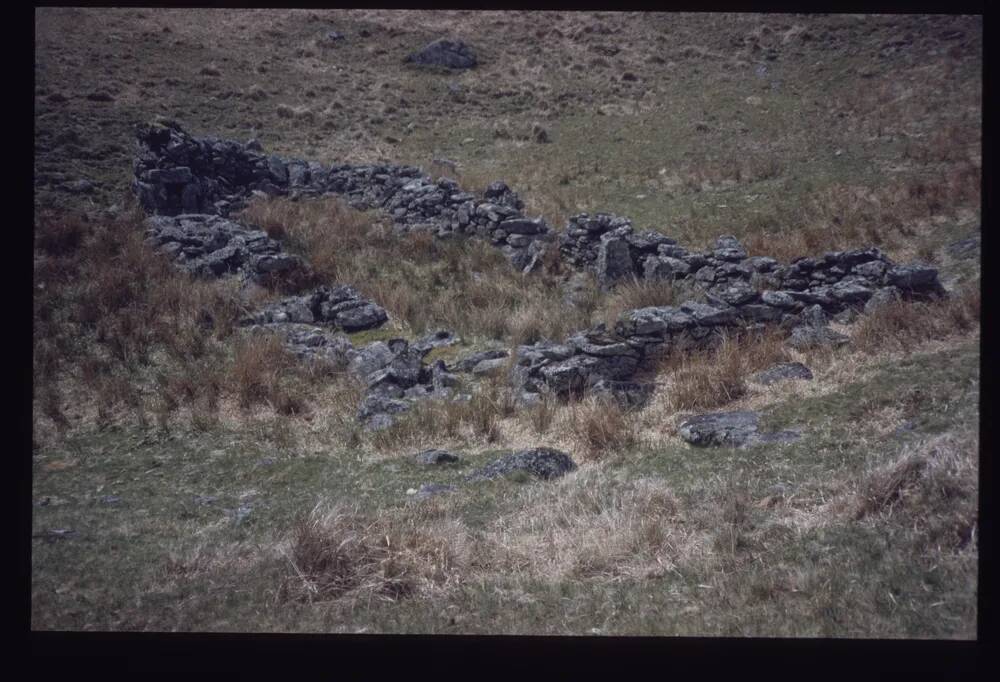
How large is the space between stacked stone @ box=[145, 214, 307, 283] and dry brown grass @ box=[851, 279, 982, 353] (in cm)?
860

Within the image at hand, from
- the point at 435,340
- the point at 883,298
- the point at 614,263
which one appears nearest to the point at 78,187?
the point at 435,340

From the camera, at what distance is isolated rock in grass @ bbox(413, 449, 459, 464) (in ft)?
21.9

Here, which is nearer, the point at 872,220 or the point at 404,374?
the point at 404,374

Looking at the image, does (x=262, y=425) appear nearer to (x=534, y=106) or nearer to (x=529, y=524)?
(x=529, y=524)

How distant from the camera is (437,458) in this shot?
670cm

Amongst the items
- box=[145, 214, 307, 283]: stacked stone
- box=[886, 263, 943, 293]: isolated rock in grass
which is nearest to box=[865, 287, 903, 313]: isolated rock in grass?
box=[886, 263, 943, 293]: isolated rock in grass

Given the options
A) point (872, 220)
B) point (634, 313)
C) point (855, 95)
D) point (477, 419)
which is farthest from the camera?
point (855, 95)

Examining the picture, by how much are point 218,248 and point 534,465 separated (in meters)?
8.82

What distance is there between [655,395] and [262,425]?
14.0ft

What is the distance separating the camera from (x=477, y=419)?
7348 mm

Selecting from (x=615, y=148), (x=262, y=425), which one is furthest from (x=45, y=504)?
(x=615, y=148)

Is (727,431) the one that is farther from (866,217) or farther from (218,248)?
(218,248)

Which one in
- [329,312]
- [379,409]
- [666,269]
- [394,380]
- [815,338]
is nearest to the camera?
[379,409]

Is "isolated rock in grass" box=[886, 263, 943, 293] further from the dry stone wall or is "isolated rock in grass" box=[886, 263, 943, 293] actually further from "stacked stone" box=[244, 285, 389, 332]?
"stacked stone" box=[244, 285, 389, 332]
